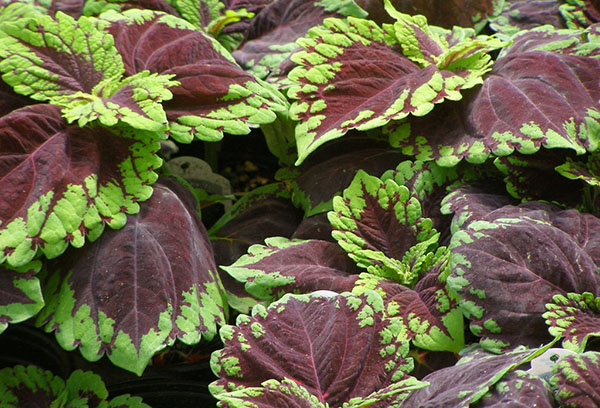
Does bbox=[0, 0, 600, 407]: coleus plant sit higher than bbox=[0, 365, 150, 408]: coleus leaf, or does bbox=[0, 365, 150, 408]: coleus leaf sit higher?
bbox=[0, 0, 600, 407]: coleus plant

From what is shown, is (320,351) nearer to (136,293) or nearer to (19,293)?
(136,293)

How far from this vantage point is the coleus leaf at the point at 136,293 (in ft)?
2.77

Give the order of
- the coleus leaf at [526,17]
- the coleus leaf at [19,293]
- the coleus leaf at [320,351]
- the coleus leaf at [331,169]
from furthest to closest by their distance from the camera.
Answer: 1. the coleus leaf at [526,17]
2. the coleus leaf at [331,169]
3. the coleus leaf at [19,293]
4. the coleus leaf at [320,351]

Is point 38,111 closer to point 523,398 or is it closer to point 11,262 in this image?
point 11,262

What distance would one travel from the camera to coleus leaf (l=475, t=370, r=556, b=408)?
62 centimetres

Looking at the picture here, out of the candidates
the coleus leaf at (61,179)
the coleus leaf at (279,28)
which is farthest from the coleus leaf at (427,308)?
the coleus leaf at (279,28)

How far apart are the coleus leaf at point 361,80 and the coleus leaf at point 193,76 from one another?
5 centimetres

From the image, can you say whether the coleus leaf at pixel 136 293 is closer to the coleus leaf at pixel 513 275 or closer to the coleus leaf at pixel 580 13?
the coleus leaf at pixel 513 275

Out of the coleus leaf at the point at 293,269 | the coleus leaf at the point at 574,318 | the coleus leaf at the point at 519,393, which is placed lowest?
the coleus leaf at the point at 293,269

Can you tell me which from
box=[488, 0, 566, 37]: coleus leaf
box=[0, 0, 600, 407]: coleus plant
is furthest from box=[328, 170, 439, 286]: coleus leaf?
box=[488, 0, 566, 37]: coleus leaf

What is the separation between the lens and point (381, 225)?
1.00m

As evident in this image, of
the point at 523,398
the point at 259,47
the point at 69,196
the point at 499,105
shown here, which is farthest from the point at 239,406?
the point at 259,47

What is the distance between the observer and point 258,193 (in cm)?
122

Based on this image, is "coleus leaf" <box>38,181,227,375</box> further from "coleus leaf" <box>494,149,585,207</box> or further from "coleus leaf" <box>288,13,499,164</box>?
"coleus leaf" <box>494,149,585,207</box>
